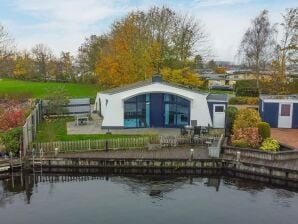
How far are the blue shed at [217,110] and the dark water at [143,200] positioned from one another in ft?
28.8

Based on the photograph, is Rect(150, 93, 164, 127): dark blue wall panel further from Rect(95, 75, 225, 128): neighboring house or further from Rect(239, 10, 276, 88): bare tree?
Rect(239, 10, 276, 88): bare tree

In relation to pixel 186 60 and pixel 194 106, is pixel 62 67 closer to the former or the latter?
pixel 186 60

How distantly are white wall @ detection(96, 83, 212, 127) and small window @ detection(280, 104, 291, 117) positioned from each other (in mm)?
5927

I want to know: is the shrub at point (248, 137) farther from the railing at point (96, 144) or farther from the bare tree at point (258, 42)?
the bare tree at point (258, 42)

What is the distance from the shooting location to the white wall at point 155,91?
88.6 ft

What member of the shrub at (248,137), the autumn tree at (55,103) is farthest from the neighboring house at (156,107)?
the autumn tree at (55,103)

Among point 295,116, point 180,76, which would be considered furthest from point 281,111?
point 180,76

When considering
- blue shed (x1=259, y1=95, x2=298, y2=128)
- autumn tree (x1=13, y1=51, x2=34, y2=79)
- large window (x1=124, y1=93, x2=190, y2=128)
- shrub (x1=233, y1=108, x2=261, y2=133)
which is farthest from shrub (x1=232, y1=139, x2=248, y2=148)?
autumn tree (x1=13, y1=51, x2=34, y2=79)

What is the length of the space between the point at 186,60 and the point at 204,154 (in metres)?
21.4

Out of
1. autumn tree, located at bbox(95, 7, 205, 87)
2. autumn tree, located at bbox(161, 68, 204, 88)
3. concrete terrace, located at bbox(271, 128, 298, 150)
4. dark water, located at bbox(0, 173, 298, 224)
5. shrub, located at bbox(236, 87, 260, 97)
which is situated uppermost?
autumn tree, located at bbox(95, 7, 205, 87)

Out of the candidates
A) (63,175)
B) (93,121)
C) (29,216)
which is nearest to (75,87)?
(93,121)

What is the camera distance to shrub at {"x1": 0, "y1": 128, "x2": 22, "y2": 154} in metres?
20.8

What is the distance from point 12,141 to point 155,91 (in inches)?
428

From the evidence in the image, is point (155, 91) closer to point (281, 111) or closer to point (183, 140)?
point (183, 140)
